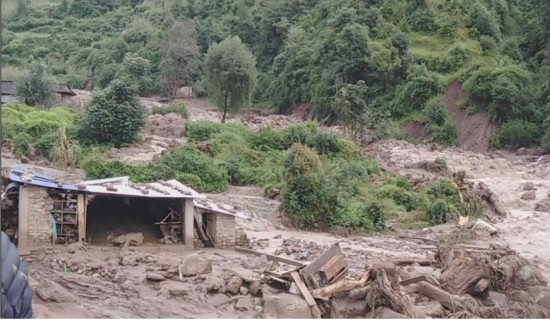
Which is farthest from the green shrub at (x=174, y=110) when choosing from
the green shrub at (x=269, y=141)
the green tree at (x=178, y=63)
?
the green tree at (x=178, y=63)

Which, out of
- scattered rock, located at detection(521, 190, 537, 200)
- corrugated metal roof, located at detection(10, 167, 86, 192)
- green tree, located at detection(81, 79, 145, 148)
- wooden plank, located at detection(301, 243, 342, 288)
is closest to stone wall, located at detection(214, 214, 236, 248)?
corrugated metal roof, located at detection(10, 167, 86, 192)

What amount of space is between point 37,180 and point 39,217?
665mm

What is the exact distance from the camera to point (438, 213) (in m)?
18.7

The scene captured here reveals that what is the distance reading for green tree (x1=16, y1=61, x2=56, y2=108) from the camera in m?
32.8

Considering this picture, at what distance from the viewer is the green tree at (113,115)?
930 inches

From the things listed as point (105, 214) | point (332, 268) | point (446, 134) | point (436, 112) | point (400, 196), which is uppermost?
point (436, 112)

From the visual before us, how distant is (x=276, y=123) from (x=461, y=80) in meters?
11.0

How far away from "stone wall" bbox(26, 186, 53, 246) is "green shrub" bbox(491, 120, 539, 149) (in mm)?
27172

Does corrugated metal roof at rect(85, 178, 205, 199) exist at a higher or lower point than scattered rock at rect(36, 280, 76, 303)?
higher

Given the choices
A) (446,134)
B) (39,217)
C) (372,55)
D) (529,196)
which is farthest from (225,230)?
(372,55)

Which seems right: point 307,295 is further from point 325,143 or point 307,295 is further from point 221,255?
point 325,143

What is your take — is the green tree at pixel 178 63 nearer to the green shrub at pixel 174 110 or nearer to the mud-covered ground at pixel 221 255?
the green shrub at pixel 174 110

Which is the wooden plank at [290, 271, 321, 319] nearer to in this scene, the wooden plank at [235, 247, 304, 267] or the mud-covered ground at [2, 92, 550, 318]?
the mud-covered ground at [2, 92, 550, 318]

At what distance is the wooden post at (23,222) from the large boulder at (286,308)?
178 inches
